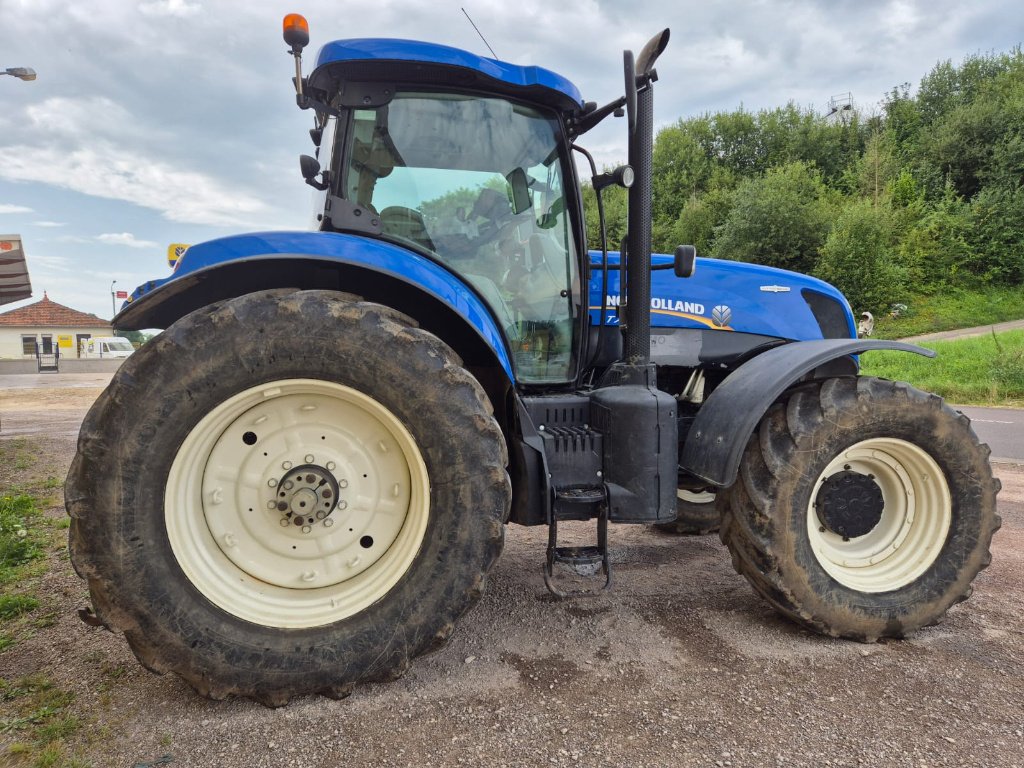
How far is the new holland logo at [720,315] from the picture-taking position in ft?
10.9

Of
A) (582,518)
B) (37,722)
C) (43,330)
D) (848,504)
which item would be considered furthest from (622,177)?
(43,330)

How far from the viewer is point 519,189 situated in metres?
2.84

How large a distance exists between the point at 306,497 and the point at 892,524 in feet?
8.24

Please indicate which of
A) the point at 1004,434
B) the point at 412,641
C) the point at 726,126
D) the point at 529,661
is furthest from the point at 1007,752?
the point at 726,126

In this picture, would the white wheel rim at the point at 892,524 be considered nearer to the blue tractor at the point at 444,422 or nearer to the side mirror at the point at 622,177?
the blue tractor at the point at 444,422

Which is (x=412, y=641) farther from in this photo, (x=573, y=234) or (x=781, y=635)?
(x=573, y=234)

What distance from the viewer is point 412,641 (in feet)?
7.07

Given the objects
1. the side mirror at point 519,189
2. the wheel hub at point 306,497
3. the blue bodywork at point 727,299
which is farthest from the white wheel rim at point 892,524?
the wheel hub at point 306,497

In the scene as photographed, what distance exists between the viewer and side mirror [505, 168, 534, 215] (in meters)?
2.82

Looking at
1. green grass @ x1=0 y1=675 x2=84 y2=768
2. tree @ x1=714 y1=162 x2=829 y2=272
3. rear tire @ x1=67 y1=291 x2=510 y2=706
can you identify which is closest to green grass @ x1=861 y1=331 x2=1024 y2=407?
rear tire @ x1=67 y1=291 x2=510 y2=706

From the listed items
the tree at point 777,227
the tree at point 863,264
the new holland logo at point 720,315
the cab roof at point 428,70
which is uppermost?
the tree at point 777,227

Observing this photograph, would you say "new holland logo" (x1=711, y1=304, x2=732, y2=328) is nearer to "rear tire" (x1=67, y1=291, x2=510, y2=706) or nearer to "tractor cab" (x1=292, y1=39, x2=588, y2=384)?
"tractor cab" (x1=292, y1=39, x2=588, y2=384)

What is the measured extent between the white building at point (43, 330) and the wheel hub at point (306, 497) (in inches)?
1794

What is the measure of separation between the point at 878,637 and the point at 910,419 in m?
0.91
